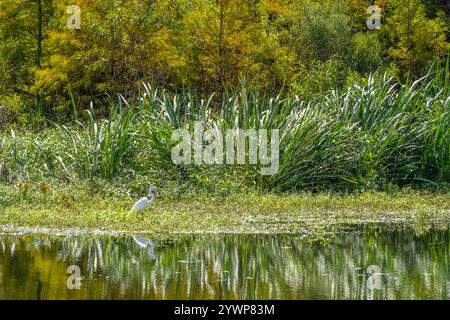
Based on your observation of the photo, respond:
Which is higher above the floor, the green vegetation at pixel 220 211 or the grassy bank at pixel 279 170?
the grassy bank at pixel 279 170

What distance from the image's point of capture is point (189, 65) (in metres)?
27.6

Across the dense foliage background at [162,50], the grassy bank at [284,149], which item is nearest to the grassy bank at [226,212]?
the grassy bank at [284,149]

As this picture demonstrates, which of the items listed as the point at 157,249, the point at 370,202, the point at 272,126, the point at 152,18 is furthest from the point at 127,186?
the point at 152,18

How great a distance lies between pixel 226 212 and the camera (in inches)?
576

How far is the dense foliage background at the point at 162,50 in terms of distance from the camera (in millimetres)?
26062

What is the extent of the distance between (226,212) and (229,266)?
397cm

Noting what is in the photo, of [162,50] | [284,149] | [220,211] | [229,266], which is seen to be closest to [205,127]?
[284,149]

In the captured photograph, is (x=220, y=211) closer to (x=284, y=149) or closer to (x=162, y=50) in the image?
(x=284, y=149)

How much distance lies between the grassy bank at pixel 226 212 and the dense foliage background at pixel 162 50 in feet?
23.4

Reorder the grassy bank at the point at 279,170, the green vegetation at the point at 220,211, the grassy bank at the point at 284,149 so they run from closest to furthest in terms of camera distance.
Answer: the green vegetation at the point at 220,211 < the grassy bank at the point at 279,170 < the grassy bank at the point at 284,149

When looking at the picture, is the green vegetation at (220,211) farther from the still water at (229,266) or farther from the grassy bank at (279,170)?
the still water at (229,266)

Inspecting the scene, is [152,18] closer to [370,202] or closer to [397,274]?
[370,202]
